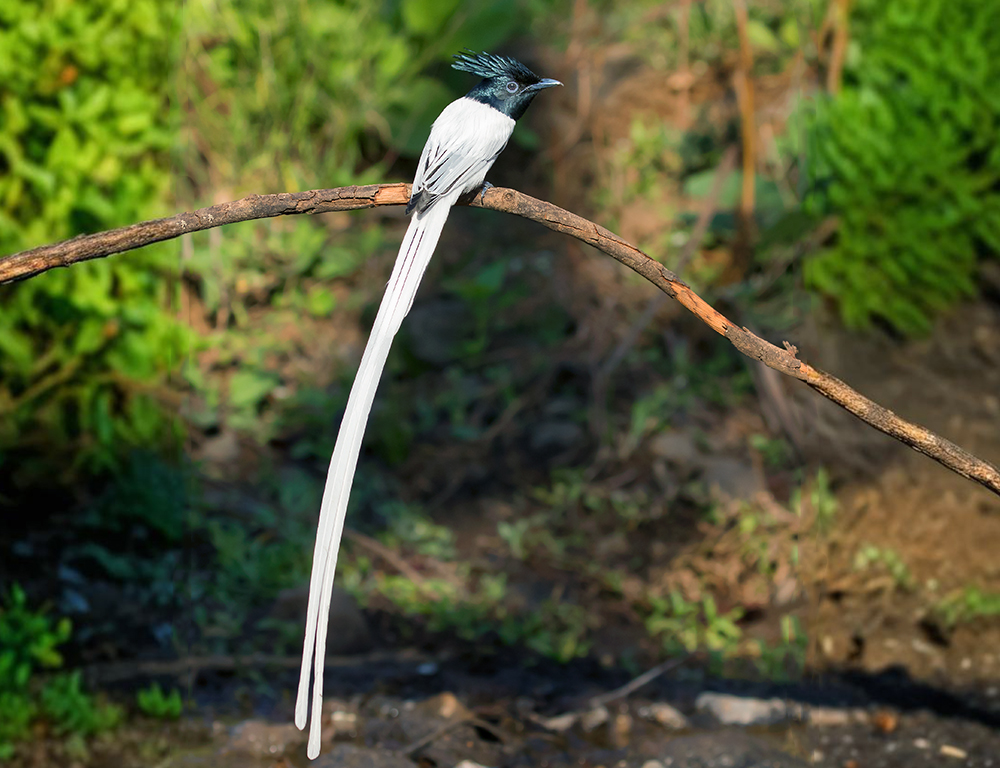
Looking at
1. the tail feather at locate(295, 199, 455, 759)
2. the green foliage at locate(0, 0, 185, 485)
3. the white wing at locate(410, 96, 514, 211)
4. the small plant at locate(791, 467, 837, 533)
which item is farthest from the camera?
the small plant at locate(791, 467, 837, 533)

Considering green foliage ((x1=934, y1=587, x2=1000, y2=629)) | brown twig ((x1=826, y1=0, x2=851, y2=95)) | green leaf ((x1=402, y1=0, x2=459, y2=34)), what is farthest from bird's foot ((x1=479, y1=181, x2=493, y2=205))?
brown twig ((x1=826, y1=0, x2=851, y2=95))

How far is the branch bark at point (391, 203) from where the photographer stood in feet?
5.65

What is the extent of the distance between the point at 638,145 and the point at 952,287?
1.36 m

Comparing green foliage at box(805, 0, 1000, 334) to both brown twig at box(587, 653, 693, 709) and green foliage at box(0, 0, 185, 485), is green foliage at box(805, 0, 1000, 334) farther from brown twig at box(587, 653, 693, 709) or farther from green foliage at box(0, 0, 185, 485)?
green foliage at box(0, 0, 185, 485)

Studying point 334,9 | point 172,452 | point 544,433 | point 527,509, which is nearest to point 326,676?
point 172,452

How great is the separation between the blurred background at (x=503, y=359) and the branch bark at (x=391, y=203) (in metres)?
1.11

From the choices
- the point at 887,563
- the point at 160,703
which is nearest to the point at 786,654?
the point at 887,563

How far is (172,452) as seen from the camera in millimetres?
2924

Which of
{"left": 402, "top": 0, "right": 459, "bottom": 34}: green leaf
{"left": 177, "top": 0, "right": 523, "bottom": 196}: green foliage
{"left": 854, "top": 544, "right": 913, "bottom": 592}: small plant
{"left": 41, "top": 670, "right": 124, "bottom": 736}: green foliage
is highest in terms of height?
{"left": 402, "top": 0, "right": 459, "bottom": 34}: green leaf

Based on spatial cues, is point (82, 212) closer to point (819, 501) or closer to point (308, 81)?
point (308, 81)

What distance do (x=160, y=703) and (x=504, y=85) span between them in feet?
5.67

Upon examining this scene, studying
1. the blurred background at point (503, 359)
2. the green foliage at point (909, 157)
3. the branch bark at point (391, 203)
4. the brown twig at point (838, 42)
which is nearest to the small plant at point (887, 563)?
the blurred background at point (503, 359)

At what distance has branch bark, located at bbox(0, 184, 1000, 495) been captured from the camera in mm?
1723

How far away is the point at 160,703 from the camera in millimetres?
2617
